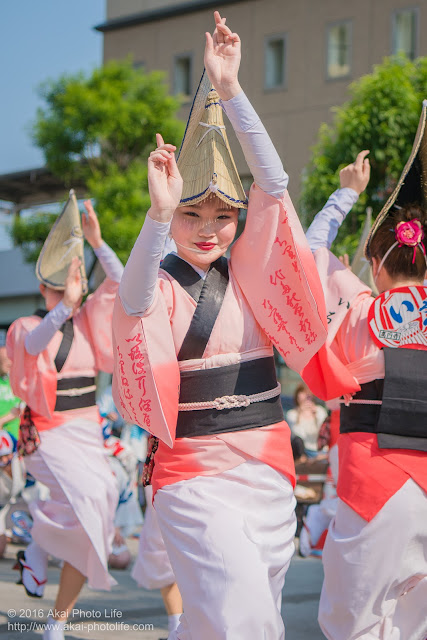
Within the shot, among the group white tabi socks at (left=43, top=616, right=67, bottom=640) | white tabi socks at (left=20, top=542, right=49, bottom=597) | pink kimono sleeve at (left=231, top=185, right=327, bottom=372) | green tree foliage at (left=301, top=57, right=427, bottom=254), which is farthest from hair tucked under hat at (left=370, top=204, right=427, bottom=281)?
green tree foliage at (left=301, top=57, right=427, bottom=254)

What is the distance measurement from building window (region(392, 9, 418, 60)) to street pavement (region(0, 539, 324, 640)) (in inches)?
512

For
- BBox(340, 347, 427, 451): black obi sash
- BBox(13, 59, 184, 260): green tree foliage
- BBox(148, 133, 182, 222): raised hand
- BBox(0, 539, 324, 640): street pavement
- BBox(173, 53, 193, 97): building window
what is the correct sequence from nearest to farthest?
BBox(148, 133, 182, 222): raised hand, BBox(340, 347, 427, 451): black obi sash, BBox(0, 539, 324, 640): street pavement, BBox(13, 59, 184, 260): green tree foliage, BBox(173, 53, 193, 97): building window

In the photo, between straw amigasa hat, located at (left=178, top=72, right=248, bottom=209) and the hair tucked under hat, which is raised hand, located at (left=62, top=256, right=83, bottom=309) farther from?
straw amigasa hat, located at (left=178, top=72, right=248, bottom=209)

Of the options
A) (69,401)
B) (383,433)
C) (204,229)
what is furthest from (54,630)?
(204,229)

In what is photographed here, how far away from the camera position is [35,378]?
4770 millimetres

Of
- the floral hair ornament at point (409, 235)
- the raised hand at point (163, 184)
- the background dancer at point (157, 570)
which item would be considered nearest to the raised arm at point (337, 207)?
the floral hair ornament at point (409, 235)

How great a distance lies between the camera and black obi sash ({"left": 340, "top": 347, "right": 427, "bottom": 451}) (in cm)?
316

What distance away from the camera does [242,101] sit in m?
2.47

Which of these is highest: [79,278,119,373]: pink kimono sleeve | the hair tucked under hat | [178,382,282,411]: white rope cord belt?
the hair tucked under hat

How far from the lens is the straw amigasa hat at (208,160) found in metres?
2.66

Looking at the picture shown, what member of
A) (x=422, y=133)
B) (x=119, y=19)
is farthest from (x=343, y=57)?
(x=422, y=133)

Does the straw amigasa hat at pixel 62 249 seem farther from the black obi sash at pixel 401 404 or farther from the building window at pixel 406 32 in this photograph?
the building window at pixel 406 32

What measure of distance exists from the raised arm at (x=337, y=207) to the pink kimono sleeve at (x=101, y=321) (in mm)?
1543

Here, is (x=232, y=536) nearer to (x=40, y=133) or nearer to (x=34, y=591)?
(x=34, y=591)
